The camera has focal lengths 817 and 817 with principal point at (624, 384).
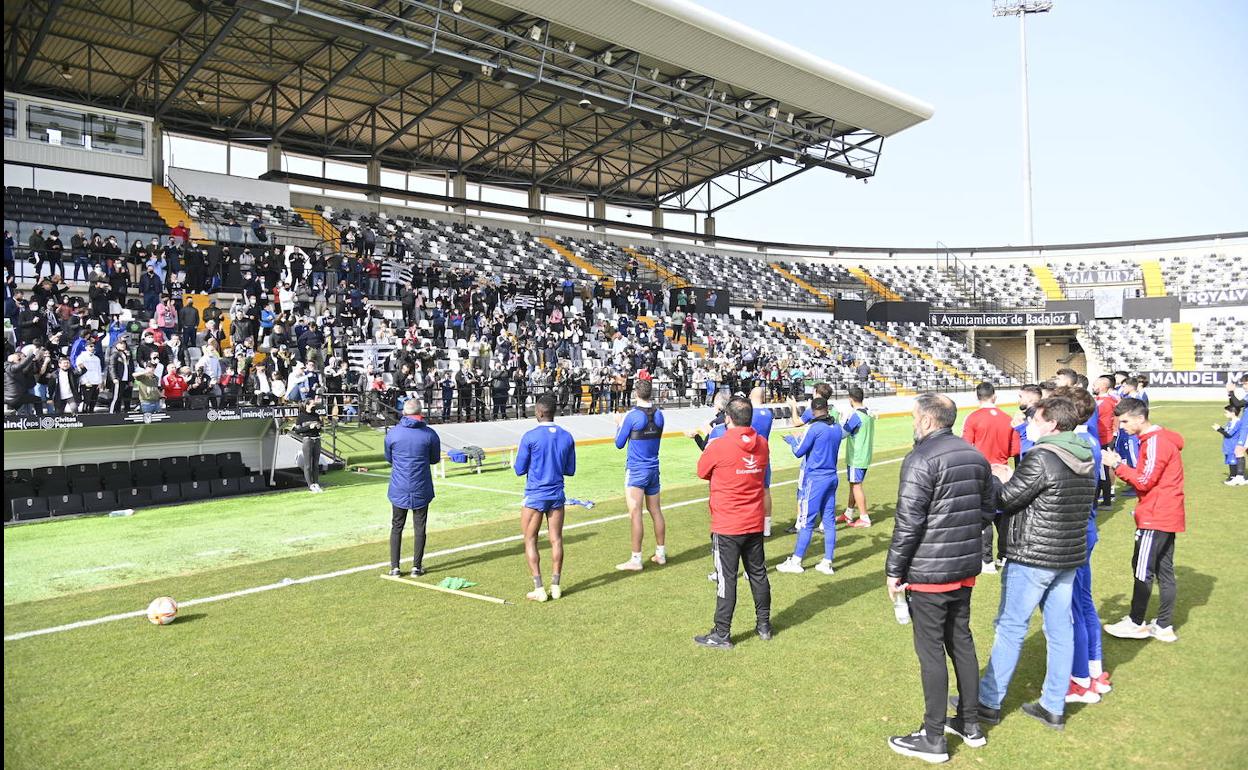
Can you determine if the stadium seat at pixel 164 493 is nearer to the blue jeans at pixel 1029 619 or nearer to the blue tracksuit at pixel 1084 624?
the blue jeans at pixel 1029 619

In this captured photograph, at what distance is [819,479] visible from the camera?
893 centimetres

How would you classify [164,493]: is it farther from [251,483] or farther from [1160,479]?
[1160,479]

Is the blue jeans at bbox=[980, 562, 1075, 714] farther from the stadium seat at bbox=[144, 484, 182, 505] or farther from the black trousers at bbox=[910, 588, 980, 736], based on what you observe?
the stadium seat at bbox=[144, 484, 182, 505]

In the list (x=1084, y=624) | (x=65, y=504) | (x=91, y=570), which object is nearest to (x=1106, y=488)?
(x=1084, y=624)

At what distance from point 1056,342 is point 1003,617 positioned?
56407mm

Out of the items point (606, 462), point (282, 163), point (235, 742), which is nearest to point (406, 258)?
point (282, 163)

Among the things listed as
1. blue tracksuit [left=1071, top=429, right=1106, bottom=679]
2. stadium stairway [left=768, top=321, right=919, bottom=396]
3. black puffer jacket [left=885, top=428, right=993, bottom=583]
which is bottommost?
blue tracksuit [left=1071, top=429, right=1106, bottom=679]

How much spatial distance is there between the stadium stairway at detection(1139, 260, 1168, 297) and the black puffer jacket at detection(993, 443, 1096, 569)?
5740 cm

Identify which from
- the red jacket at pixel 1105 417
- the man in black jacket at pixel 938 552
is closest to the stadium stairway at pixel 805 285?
the red jacket at pixel 1105 417

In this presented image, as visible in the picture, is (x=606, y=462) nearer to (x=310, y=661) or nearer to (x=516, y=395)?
(x=516, y=395)

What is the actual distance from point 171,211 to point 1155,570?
3099 cm

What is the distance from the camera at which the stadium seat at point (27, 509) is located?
39.5 ft

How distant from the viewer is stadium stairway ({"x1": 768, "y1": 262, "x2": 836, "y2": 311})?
50.9 meters

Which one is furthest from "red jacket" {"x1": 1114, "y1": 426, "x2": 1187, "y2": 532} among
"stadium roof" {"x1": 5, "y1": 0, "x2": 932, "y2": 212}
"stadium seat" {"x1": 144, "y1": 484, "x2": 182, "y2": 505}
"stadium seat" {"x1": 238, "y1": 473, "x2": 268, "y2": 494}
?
"stadium roof" {"x1": 5, "y1": 0, "x2": 932, "y2": 212}
